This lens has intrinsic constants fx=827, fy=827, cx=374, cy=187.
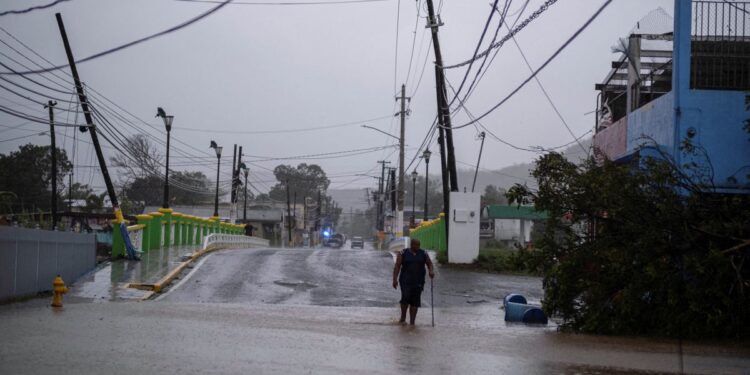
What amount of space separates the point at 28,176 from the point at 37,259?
3833 cm

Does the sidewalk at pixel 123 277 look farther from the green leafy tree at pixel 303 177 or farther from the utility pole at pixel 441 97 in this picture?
the green leafy tree at pixel 303 177

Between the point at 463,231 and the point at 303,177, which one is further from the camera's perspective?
the point at 303,177

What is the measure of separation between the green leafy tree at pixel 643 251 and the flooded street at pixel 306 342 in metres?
0.53

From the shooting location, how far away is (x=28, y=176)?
53875mm

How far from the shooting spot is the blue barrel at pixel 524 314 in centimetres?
1568

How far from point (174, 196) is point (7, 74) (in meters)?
79.7

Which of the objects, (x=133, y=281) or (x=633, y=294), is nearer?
(x=633, y=294)

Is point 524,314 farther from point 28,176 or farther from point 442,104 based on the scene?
point 28,176

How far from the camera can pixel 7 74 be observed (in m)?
20.2

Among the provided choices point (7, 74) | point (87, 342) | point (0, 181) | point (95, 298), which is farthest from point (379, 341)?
point (0, 181)

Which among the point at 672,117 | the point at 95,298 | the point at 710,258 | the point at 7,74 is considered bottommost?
the point at 95,298

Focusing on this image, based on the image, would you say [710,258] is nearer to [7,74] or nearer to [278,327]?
[278,327]

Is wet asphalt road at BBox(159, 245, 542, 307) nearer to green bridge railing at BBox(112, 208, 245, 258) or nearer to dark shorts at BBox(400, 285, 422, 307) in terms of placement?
green bridge railing at BBox(112, 208, 245, 258)

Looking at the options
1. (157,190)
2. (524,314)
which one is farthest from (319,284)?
(157,190)
